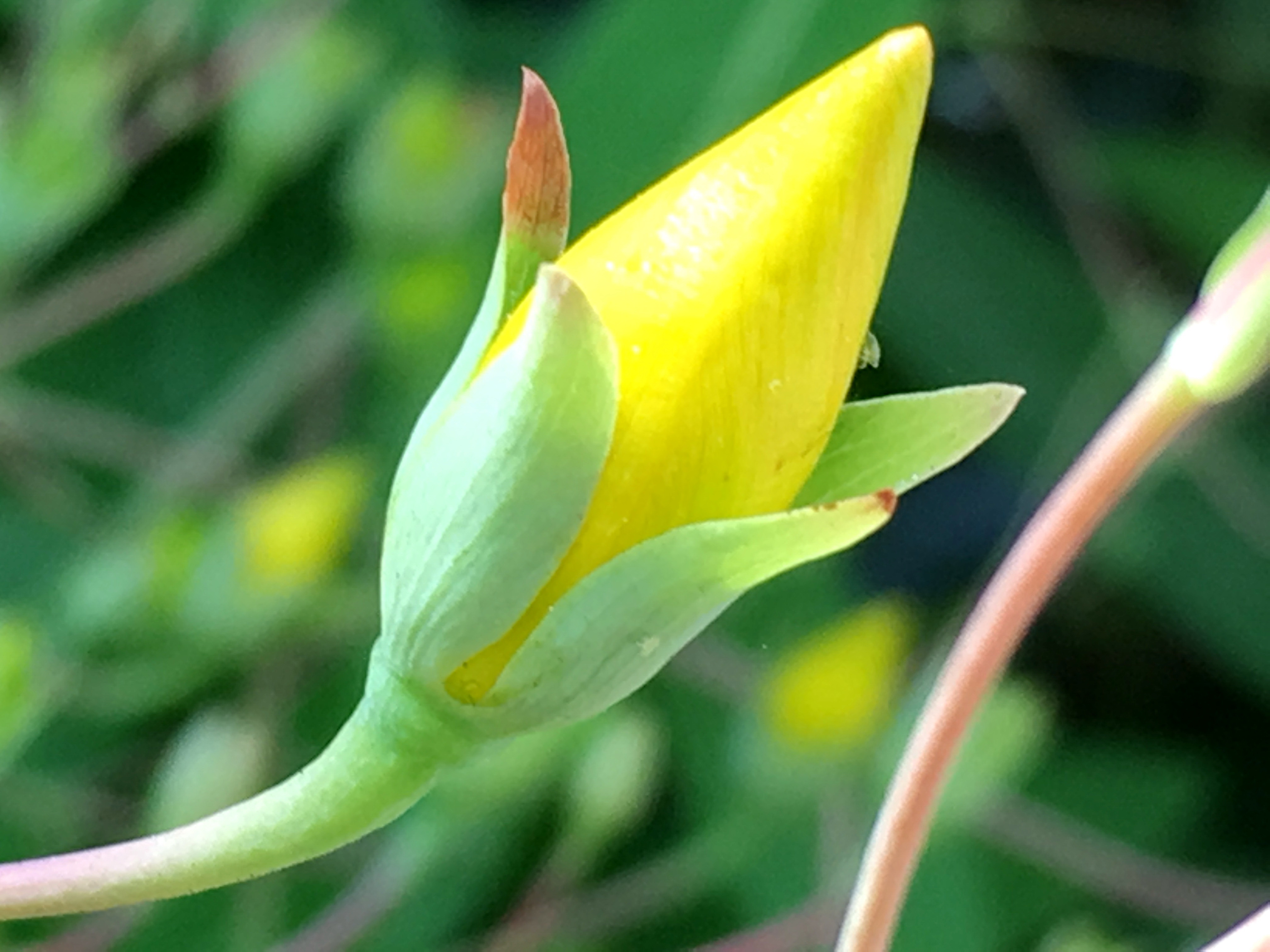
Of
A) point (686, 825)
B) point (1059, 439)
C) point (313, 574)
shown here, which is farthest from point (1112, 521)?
point (313, 574)

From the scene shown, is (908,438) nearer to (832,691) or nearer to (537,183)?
(537,183)

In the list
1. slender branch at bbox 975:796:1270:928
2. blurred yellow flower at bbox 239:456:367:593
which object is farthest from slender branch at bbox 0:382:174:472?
slender branch at bbox 975:796:1270:928

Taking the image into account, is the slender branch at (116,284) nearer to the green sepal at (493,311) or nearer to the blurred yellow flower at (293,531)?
the blurred yellow flower at (293,531)

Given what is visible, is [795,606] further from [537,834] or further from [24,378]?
[24,378]

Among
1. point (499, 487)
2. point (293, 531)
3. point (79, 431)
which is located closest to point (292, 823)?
point (499, 487)

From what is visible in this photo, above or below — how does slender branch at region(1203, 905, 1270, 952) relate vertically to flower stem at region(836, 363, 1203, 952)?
below

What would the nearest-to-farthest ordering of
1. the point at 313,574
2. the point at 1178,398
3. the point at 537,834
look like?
1. the point at 1178,398
2. the point at 313,574
3. the point at 537,834

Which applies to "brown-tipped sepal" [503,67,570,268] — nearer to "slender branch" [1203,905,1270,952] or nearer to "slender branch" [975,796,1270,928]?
"slender branch" [1203,905,1270,952]
